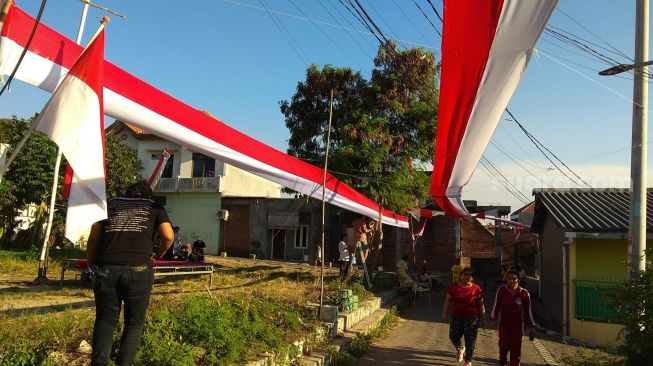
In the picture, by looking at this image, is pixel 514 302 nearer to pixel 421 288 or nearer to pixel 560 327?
pixel 560 327

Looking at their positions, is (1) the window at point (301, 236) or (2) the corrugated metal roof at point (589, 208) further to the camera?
(1) the window at point (301, 236)

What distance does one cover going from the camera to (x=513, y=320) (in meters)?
6.75

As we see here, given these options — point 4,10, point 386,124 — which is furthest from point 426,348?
point 386,124

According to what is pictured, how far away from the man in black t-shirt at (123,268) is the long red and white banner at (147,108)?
1.36 metres

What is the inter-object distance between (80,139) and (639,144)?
7.90 meters

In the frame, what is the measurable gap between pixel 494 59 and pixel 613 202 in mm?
12408

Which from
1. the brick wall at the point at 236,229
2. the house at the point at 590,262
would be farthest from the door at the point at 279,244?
the house at the point at 590,262

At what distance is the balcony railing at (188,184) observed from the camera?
30688mm

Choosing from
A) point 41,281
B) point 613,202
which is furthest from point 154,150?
point 613,202

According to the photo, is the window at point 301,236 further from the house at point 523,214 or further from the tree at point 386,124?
the house at point 523,214

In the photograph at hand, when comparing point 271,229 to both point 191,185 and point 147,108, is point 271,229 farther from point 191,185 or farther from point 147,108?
point 147,108

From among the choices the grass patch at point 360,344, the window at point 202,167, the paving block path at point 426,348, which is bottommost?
the paving block path at point 426,348

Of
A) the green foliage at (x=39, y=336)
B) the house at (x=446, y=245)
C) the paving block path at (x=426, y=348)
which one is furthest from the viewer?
the house at (x=446, y=245)

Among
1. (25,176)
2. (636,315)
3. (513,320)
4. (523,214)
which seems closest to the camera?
(636,315)
